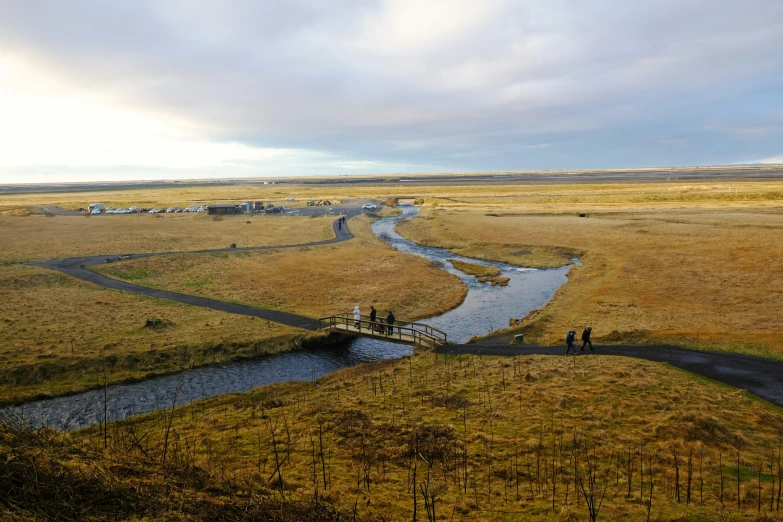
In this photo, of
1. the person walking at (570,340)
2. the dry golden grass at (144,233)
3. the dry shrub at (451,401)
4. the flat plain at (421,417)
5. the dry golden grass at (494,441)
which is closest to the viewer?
the flat plain at (421,417)

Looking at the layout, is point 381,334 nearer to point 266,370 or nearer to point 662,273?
point 266,370

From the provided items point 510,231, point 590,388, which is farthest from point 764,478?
point 510,231

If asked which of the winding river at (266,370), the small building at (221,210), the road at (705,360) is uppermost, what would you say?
the small building at (221,210)

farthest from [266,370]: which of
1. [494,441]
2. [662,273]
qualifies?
[662,273]

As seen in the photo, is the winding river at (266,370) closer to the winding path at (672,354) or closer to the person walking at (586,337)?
the winding path at (672,354)

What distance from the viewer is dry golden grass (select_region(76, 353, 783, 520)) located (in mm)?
12867

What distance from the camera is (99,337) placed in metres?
31.4

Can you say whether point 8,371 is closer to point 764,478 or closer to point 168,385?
point 168,385

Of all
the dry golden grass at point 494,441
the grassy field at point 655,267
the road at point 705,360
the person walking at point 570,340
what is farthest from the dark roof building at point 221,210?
the person walking at point 570,340

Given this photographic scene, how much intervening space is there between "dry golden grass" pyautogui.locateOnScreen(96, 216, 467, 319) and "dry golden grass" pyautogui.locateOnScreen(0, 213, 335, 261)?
40.9ft

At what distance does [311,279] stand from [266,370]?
23.1 meters

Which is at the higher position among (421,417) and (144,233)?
(144,233)

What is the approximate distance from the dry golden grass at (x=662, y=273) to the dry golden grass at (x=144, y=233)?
25.7 m

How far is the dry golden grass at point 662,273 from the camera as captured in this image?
3161 centimetres
